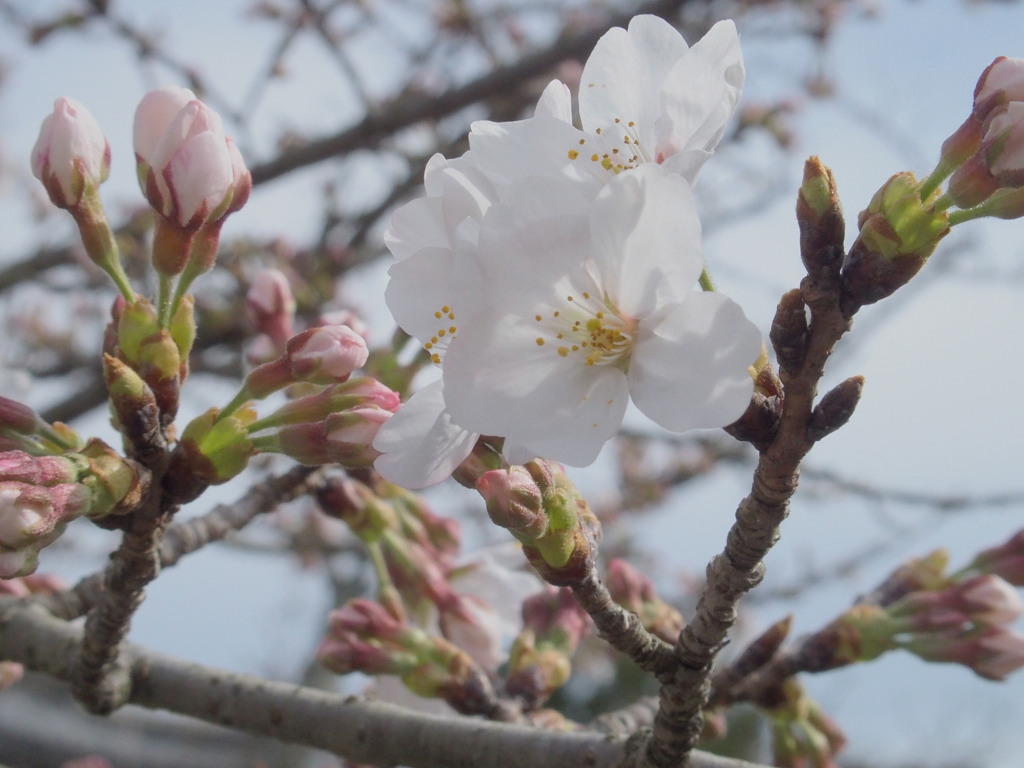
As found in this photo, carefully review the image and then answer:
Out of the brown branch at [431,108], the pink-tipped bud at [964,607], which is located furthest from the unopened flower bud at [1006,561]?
the brown branch at [431,108]

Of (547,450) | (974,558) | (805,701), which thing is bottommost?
(547,450)

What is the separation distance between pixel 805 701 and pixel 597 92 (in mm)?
1224

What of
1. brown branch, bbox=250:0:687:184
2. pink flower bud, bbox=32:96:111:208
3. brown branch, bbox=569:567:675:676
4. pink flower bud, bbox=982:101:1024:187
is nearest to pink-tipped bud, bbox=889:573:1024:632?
brown branch, bbox=569:567:675:676

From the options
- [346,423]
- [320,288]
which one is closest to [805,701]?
[346,423]

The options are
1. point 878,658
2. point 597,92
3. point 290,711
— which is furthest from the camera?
Result: point 878,658

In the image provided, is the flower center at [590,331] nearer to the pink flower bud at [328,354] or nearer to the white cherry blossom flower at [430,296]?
the white cherry blossom flower at [430,296]

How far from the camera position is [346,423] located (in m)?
1.06

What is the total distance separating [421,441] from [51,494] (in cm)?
39

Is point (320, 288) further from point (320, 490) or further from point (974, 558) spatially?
point (974, 558)

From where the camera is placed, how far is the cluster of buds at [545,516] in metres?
0.86

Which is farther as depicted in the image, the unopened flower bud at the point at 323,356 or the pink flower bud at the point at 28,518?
the unopened flower bud at the point at 323,356

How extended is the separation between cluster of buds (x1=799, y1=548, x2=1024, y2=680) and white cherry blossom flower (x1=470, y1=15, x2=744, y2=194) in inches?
37.6

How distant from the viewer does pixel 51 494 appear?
3.17ft

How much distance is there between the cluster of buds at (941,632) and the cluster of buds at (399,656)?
1.93 feet
